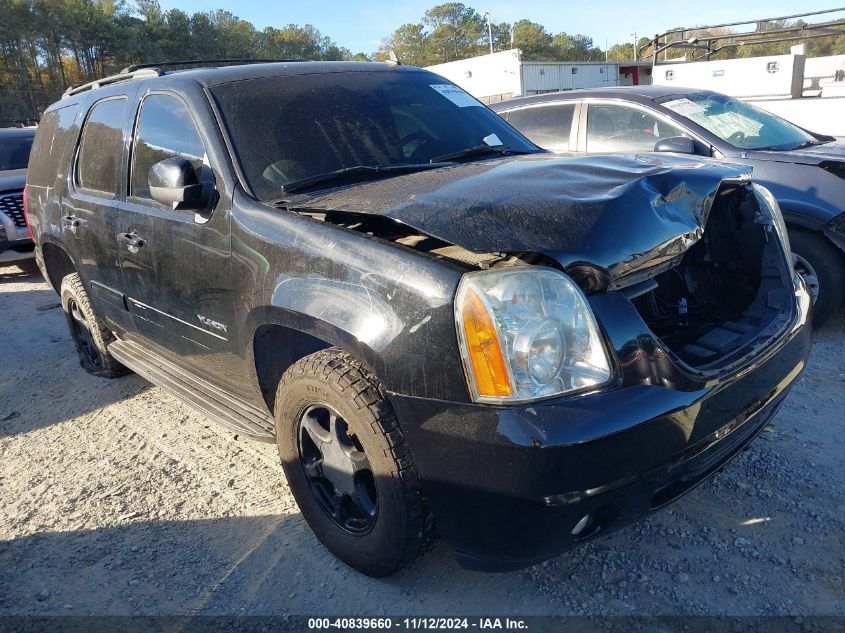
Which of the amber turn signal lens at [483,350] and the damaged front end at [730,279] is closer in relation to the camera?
the amber turn signal lens at [483,350]

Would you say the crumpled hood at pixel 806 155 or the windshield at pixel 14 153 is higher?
the windshield at pixel 14 153

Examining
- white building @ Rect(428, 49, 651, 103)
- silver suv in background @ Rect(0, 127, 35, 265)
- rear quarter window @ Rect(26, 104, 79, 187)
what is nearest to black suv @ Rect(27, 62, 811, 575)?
rear quarter window @ Rect(26, 104, 79, 187)

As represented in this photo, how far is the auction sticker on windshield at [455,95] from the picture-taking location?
3.63 m

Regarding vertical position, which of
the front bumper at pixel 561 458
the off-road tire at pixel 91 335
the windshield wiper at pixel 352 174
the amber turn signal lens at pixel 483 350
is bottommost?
the off-road tire at pixel 91 335

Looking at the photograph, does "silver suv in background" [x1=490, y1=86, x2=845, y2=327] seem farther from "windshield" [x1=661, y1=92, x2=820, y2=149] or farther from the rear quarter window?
the rear quarter window

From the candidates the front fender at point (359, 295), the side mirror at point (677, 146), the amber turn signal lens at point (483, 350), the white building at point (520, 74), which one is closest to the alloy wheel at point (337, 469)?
the front fender at point (359, 295)

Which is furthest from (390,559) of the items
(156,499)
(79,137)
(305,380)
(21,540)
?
(79,137)

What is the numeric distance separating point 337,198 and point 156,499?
1795mm

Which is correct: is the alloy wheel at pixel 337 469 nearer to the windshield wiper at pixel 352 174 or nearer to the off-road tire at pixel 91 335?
the windshield wiper at pixel 352 174

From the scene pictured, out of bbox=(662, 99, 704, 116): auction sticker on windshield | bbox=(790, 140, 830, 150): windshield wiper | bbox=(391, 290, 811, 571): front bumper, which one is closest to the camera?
bbox=(391, 290, 811, 571): front bumper

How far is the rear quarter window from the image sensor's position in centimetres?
423

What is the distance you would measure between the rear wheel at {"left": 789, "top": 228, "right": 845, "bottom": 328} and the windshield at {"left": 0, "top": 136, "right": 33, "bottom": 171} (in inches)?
411

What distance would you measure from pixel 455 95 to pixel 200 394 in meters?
2.16

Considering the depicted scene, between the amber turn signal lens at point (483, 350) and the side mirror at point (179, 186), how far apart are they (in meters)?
1.42
